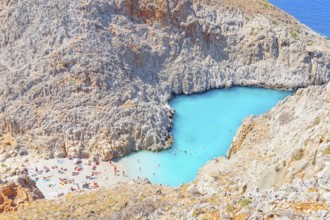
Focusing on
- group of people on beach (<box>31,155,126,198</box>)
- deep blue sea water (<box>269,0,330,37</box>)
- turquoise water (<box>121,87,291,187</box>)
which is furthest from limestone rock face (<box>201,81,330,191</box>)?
deep blue sea water (<box>269,0,330,37</box>)

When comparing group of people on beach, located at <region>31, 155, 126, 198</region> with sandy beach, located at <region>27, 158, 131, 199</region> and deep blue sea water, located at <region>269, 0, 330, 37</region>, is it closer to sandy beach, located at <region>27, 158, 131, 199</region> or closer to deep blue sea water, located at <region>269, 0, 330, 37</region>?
sandy beach, located at <region>27, 158, 131, 199</region>

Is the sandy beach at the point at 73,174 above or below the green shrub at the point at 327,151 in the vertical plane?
below

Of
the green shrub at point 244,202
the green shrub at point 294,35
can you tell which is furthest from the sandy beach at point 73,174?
the green shrub at point 294,35

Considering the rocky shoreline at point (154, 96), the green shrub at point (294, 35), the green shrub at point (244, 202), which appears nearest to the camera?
the green shrub at point (244, 202)

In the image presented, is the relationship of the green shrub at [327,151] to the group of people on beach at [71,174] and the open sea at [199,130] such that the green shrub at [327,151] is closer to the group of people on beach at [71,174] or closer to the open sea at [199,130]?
the open sea at [199,130]

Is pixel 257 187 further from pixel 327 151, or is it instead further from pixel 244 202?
pixel 244 202

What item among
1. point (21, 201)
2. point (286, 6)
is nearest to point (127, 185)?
point (21, 201)

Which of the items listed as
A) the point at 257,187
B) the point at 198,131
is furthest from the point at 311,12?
the point at 257,187
